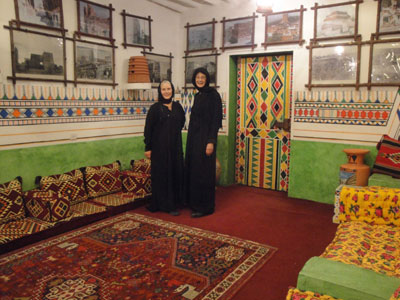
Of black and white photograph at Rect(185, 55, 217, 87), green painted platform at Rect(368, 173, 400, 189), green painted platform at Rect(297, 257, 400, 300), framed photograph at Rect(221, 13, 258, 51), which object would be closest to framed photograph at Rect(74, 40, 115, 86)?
black and white photograph at Rect(185, 55, 217, 87)

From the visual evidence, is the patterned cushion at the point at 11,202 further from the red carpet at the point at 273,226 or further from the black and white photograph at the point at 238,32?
the black and white photograph at the point at 238,32

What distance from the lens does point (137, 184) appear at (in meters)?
4.84

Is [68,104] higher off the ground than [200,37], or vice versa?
[200,37]

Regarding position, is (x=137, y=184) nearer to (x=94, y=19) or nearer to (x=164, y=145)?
(x=164, y=145)

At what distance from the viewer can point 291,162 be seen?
517cm

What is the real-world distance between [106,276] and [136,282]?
271 mm

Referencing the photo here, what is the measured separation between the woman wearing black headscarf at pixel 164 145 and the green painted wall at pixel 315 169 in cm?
175

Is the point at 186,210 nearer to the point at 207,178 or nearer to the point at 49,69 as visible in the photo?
the point at 207,178

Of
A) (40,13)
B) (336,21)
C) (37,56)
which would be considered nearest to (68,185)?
(37,56)

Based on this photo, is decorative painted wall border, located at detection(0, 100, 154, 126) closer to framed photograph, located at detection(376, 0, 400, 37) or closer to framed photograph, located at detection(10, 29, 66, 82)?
framed photograph, located at detection(10, 29, 66, 82)

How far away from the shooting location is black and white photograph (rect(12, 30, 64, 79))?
396 cm

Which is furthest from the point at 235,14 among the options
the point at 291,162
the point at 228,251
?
the point at 228,251

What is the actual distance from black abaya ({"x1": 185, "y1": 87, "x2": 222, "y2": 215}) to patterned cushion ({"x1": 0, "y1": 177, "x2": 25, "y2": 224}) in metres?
1.90

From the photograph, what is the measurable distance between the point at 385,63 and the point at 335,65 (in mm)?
589
